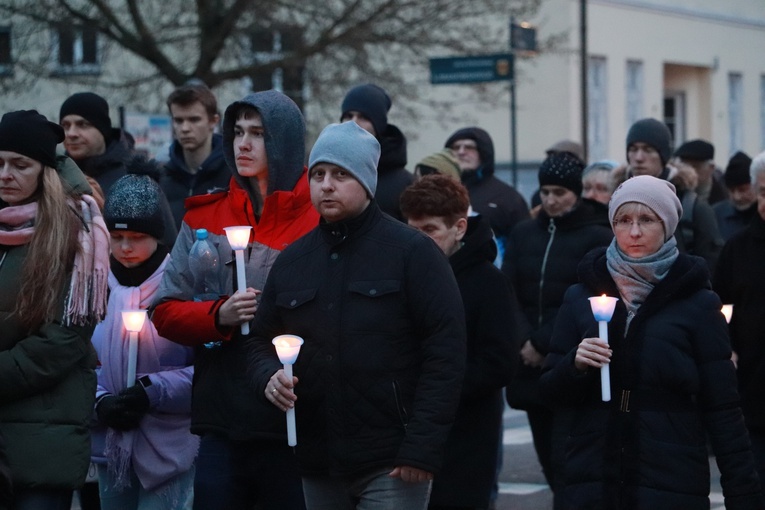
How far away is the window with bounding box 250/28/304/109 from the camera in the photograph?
20.6m

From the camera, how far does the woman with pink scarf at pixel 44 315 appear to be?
536cm

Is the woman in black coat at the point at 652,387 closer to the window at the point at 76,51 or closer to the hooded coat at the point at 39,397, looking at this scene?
the hooded coat at the point at 39,397

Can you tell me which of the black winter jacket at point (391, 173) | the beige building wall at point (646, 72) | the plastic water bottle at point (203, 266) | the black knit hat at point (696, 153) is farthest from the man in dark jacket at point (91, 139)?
the beige building wall at point (646, 72)

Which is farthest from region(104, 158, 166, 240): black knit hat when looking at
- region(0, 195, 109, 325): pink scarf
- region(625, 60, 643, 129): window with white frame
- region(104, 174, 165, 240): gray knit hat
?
region(625, 60, 643, 129): window with white frame

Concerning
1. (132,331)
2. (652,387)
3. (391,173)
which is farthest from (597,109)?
(652,387)

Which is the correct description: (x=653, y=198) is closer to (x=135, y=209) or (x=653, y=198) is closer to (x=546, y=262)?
(x=135, y=209)

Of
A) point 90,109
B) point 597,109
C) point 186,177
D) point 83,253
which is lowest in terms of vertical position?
point 83,253

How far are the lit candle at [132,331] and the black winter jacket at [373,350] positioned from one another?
92cm

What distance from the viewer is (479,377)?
636cm

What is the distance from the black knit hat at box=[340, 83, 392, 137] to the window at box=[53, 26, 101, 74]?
1248cm

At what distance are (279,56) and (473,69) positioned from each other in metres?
5.35

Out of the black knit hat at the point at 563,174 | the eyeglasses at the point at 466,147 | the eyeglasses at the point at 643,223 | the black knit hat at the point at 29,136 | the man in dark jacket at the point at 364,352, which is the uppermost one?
the eyeglasses at the point at 466,147

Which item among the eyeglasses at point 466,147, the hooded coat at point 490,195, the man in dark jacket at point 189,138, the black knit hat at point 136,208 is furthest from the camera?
the eyeglasses at point 466,147

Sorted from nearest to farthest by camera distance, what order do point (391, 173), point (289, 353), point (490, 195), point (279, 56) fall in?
point (289, 353)
point (391, 173)
point (490, 195)
point (279, 56)
